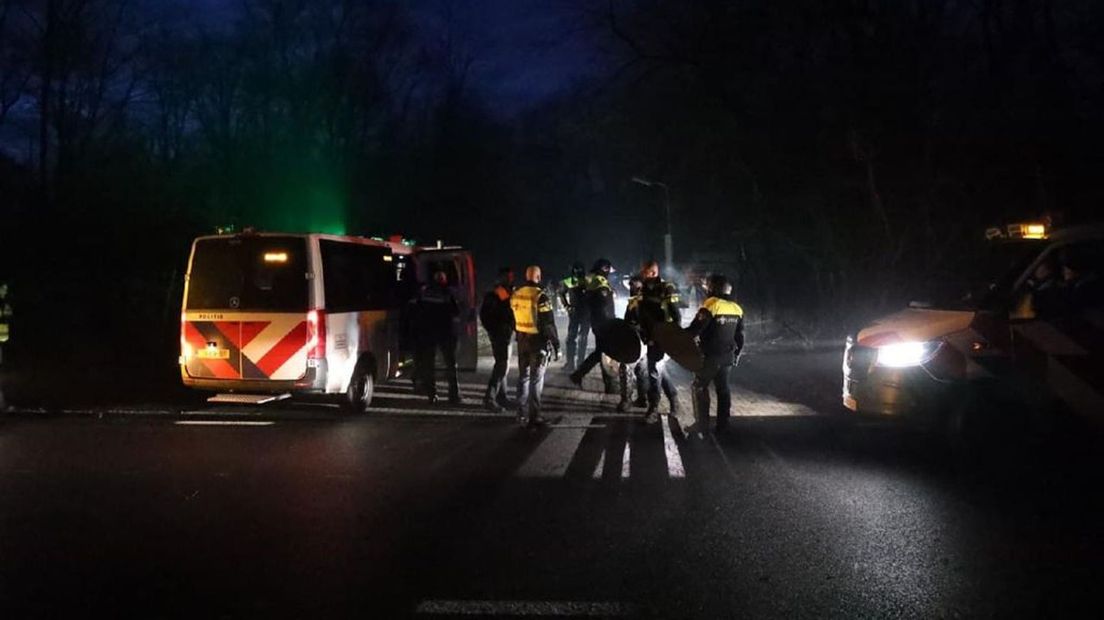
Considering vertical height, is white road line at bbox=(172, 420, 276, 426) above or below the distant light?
below

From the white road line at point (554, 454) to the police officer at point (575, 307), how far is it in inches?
142

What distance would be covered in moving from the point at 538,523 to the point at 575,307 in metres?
7.93

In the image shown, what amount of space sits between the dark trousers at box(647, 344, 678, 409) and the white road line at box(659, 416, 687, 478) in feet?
1.05

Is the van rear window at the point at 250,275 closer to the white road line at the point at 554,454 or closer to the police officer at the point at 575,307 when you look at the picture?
the white road line at the point at 554,454

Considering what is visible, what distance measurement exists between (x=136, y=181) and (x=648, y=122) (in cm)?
1270

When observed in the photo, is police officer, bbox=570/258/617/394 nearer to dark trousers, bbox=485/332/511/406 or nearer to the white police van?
dark trousers, bbox=485/332/511/406

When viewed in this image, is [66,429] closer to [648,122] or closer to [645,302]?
[645,302]

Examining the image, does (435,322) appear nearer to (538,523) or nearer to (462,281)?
(462,281)

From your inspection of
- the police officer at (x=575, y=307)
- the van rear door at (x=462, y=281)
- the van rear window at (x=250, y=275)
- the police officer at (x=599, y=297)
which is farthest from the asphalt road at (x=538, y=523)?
the van rear door at (x=462, y=281)

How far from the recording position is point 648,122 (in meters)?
25.3

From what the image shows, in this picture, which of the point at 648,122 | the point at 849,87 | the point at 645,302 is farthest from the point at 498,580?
the point at 648,122

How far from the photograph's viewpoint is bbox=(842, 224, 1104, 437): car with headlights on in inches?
313

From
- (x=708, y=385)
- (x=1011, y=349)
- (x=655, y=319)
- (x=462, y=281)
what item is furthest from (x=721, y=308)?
(x=462, y=281)

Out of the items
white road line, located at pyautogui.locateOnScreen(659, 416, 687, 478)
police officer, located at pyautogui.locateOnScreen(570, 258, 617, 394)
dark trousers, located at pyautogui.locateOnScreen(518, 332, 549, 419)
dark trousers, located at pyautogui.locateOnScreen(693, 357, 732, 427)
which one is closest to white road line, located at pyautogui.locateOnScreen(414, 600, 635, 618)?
white road line, located at pyautogui.locateOnScreen(659, 416, 687, 478)
